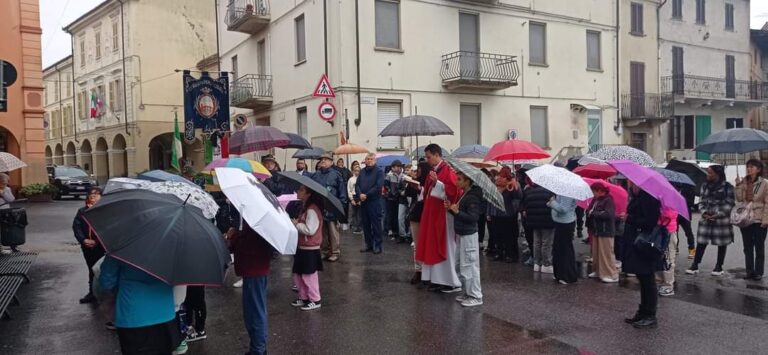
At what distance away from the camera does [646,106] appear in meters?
27.2

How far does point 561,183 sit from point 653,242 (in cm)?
170

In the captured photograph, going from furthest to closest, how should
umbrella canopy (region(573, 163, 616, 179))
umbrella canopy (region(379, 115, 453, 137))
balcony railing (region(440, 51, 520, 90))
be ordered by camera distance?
balcony railing (region(440, 51, 520, 90)) → umbrella canopy (region(379, 115, 453, 137)) → umbrella canopy (region(573, 163, 616, 179))

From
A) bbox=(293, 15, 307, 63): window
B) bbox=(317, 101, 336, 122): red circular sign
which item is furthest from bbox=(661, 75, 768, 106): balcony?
bbox=(317, 101, 336, 122): red circular sign

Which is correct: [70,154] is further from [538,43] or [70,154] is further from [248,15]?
[538,43]

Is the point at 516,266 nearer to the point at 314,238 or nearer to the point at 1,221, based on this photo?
the point at 314,238

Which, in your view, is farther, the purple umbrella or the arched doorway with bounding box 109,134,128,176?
the arched doorway with bounding box 109,134,128,176

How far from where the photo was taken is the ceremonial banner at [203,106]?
15.8m

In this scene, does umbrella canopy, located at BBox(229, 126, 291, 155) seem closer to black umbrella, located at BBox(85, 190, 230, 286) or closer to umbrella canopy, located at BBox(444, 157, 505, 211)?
umbrella canopy, located at BBox(444, 157, 505, 211)

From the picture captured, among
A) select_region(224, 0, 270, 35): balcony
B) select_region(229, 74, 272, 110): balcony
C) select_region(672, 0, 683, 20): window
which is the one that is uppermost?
select_region(672, 0, 683, 20): window

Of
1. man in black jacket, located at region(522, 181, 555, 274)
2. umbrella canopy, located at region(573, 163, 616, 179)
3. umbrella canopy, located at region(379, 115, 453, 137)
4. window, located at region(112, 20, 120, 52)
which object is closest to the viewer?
umbrella canopy, located at region(573, 163, 616, 179)

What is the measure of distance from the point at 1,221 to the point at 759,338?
37.7 ft

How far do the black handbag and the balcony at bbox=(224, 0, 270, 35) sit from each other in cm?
1923

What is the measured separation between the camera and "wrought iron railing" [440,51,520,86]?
67.5 ft

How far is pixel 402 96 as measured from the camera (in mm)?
19969
